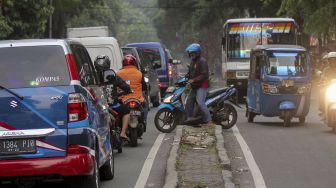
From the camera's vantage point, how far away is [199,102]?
661 inches

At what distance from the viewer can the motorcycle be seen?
1447cm

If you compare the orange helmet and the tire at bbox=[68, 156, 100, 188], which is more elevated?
the orange helmet

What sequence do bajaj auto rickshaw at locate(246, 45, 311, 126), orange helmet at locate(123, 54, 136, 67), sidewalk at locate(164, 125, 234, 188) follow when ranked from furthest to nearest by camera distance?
1. bajaj auto rickshaw at locate(246, 45, 311, 126)
2. orange helmet at locate(123, 54, 136, 67)
3. sidewalk at locate(164, 125, 234, 188)

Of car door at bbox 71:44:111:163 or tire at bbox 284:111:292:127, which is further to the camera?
tire at bbox 284:111:292:127

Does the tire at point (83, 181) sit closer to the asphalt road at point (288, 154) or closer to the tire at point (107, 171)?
the tire at point (107, 171)

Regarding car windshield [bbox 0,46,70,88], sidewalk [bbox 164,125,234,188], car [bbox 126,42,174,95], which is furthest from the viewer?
car [bbox 126,42,174,95]

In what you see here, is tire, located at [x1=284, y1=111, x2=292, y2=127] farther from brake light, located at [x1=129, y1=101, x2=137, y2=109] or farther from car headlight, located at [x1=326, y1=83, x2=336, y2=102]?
brake light, located at [x1=129, y1=101, x2=137, y2=109]

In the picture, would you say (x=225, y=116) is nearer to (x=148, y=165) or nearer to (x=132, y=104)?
(x=132, y=104)

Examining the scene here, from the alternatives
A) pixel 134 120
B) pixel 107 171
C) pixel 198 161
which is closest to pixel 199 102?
pixel 134 120

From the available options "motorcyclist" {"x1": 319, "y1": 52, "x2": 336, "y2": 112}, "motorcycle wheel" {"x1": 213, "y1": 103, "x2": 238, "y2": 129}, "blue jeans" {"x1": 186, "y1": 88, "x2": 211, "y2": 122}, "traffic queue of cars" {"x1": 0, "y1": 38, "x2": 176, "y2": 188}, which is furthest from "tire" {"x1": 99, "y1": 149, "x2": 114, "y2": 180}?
"motorcyclist" {"x1": 319, "y1": 52, "x2": 336, "y2": 112}

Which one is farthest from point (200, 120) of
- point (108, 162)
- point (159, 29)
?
point (159, 29)

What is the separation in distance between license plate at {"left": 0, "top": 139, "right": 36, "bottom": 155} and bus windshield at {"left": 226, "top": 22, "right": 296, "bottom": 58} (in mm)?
21558

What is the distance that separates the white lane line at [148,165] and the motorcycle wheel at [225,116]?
68.6 inches

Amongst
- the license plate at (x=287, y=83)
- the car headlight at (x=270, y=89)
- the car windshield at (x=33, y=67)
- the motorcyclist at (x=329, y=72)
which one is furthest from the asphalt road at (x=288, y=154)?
the car windshield at (x=33, y=67)
